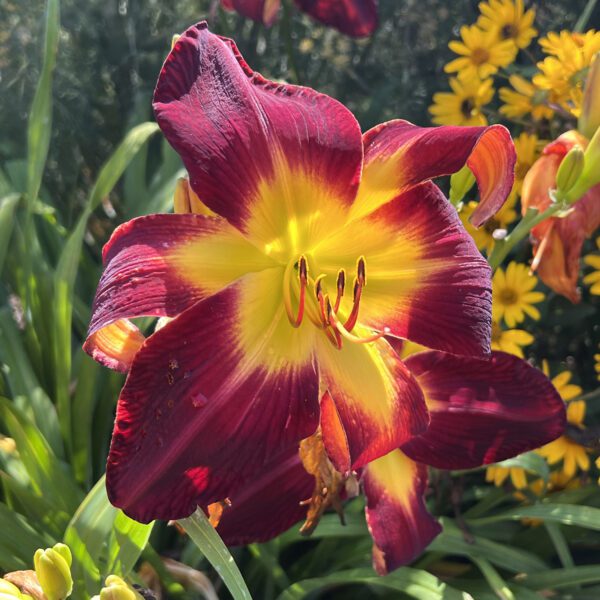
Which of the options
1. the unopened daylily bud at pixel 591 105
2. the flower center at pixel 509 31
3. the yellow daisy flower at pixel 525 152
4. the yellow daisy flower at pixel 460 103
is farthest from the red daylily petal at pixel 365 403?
the flower center at pixel 509 31

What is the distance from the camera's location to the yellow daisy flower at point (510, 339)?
3.39 feet

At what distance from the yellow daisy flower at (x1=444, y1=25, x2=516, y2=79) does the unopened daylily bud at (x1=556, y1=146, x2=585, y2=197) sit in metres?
0.57

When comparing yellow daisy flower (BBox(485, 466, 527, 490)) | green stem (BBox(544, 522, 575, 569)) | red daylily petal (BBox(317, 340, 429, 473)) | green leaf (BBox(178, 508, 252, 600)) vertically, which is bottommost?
green stem (BBox(544, 522, 575, 569))

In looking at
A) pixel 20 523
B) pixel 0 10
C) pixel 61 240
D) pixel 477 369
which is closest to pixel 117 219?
pixel 61 240

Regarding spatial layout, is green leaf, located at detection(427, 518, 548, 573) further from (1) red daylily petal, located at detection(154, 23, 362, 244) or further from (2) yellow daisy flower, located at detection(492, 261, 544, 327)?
(1) red daylily petal, located at detection(154, 23, 362, 244)

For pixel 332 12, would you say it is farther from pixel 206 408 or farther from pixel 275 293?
pixel 206 408

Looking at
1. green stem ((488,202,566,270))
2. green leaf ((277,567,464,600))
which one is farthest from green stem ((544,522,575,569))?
green stem ((488,202,566,270))

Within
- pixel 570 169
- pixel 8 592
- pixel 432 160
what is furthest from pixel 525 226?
pixel 8 592

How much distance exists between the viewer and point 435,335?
62 centimetres

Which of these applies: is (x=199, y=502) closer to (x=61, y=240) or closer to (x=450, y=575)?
(x=450, y=575)

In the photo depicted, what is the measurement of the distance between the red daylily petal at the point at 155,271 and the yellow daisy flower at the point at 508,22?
2.67 feet

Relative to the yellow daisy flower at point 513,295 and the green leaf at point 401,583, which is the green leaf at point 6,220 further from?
the yellow daisy flower at point 513,295

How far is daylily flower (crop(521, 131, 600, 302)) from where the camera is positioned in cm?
79

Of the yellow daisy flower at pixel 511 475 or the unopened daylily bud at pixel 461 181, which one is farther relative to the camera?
the yellow daisy flower at pixel 511 475
